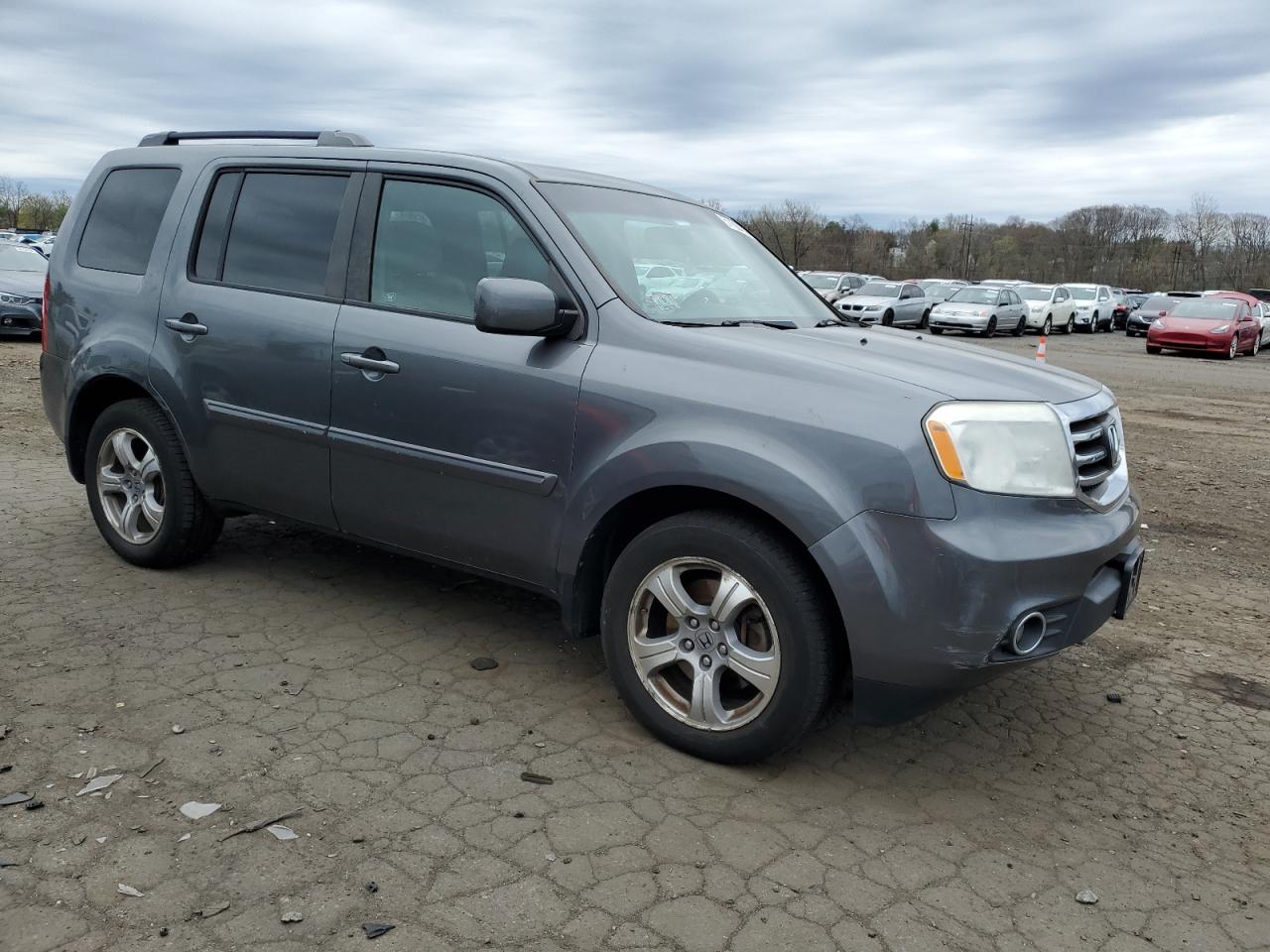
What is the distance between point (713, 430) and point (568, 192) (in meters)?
1.26

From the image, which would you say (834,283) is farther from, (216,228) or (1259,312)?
(216,228)

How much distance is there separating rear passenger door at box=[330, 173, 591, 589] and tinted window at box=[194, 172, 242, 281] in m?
0.81

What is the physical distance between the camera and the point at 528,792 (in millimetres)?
3229

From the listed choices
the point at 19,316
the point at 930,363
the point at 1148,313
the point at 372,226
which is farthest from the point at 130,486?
the point at 1148,313

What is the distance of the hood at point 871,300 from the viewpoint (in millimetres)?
29406

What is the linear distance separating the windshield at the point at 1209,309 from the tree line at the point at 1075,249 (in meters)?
36.9

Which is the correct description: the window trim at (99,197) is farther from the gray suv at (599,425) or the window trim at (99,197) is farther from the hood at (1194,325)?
the hood at (1194,325)

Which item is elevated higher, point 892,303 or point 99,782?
point 892,303

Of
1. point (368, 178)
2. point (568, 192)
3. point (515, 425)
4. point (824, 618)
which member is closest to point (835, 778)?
point (824, 618)

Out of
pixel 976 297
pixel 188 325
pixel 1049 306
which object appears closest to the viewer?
pixel 188 325

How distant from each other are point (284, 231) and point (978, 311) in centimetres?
2823

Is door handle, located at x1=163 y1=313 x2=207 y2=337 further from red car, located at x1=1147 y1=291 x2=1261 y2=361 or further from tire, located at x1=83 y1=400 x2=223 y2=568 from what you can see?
red car, located at x1=1147 y1=291 x2=1261 y2=361

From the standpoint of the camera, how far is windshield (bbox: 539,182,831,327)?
382 cm

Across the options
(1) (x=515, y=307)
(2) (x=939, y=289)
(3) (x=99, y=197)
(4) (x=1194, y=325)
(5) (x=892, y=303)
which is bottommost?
(4) (x=1194, y=325)
